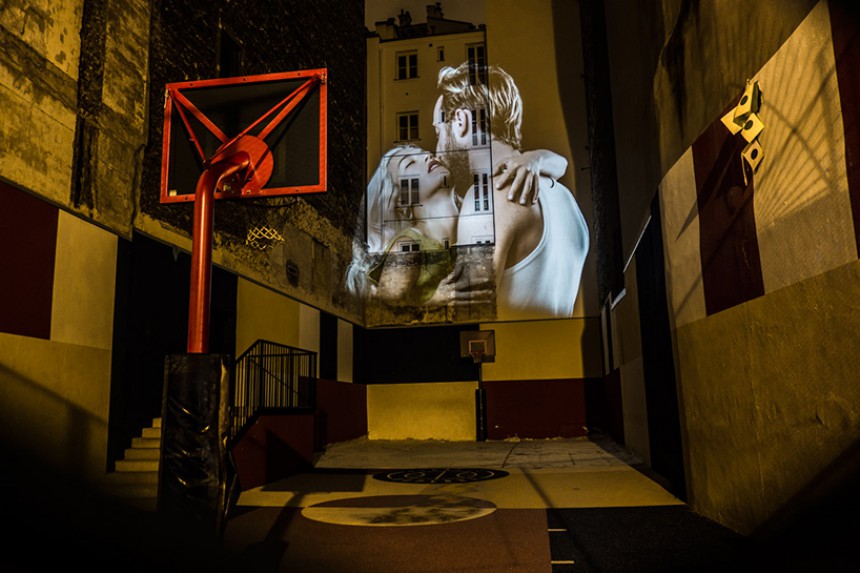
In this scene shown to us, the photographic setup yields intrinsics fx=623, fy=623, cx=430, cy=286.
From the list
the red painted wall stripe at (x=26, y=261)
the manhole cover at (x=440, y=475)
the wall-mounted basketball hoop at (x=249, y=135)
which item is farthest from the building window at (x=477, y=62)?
the red painted wall stripe at (x=26, y=261)

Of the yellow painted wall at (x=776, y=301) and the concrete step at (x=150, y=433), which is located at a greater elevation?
the yellow painted wall at (x=776, y=301)

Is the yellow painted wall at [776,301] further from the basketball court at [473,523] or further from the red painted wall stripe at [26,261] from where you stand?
the red painted wall stripe at [26,261]

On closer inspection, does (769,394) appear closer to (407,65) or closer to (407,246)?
(407,246)

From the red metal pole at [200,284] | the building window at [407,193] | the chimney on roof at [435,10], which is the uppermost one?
the chimney on roof at [435,10]

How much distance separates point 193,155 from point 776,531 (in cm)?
519

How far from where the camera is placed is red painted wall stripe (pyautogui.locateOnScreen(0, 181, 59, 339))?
6031 mm

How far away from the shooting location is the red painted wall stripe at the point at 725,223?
4.41 m

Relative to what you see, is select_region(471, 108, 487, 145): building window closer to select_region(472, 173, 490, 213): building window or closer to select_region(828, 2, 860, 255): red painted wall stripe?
select_region(472, 173, 490, 213): building window

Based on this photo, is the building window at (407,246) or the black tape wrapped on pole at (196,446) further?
the building window at (407,246)

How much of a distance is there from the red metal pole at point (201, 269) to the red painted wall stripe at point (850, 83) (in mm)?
3747

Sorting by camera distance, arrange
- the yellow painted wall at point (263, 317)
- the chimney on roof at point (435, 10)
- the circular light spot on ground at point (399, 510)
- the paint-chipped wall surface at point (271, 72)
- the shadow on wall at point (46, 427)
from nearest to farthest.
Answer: the circular light spot on ground at point (399, 510)
the shadow on wall at point (46, 427)
the paint-chipped wall surface at point (271, 72)
the yellow painted wall at point (263, 317)
the chimney on roof at point (435, 10)

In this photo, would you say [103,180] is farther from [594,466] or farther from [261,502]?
[594,466]

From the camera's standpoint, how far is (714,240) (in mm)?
5016

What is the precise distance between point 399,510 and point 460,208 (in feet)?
45.5
